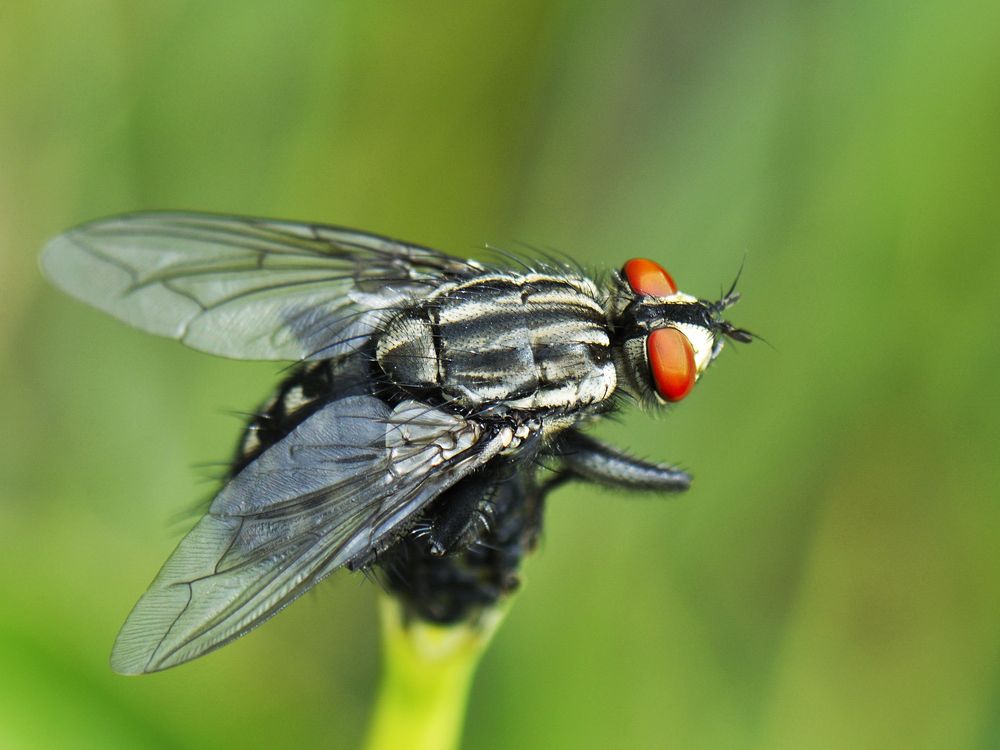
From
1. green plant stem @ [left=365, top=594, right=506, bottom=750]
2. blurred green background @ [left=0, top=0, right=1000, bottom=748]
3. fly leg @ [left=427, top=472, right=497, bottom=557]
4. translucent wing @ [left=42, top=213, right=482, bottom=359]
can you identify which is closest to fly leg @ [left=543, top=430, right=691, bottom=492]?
fly leg @ [left=427, top=472, right=497, bottom=557]

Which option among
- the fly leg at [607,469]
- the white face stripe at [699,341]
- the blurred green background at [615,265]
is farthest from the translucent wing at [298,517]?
the blurred green background at [615,265]

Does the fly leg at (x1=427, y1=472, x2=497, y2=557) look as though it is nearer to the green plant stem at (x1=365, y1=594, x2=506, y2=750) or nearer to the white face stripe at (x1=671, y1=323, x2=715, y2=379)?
the green plant stem at (x1=365, y1=594, x2=506, y2=750)

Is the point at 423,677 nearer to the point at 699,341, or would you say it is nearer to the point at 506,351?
the point at 506,351

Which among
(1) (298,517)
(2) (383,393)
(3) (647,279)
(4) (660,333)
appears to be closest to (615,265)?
(3) (647,279)

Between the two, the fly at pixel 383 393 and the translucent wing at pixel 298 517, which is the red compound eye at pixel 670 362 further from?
the translucent wing at pixel 298 517

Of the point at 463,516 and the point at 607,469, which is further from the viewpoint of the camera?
the point at 607,469
